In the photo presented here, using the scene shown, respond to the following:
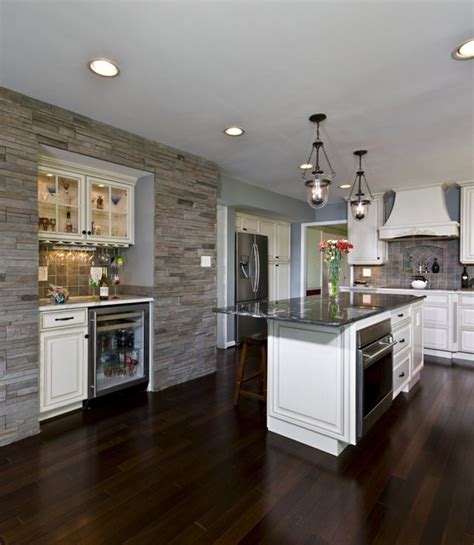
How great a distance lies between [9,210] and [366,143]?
313cm

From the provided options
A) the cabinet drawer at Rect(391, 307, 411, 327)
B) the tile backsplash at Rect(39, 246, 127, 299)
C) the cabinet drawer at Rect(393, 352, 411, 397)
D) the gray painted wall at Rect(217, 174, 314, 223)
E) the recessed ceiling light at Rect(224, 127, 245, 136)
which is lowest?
the cabinet drawer at Rect(393, 352, 411, 397)

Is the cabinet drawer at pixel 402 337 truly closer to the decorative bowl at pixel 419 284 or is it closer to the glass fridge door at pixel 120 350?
the decorative bowl at pixel 419 284

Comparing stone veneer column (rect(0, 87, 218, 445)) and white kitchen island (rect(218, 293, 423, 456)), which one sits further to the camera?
stone veneer column (rect(0, 87, 218, 445))

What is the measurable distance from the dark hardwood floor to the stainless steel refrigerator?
7.76 feet

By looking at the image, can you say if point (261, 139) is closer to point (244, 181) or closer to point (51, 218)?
point (244, 181)

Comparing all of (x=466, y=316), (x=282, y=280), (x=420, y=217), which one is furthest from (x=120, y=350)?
(x=420, y=217)

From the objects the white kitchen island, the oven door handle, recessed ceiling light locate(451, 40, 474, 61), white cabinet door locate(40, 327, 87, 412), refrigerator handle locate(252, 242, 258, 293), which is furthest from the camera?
refrigerator handle locate(252, 242, 258, 293)

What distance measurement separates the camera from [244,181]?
4.75 metres

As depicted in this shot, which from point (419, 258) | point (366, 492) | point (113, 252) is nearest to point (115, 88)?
point (113, 252)

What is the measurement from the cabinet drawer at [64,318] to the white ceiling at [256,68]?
1.61 metres

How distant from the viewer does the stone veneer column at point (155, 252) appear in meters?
2.34

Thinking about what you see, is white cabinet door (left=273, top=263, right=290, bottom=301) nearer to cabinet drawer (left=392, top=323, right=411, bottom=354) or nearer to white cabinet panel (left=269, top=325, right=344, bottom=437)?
cabinet drawer (left=392, top=323, right=411, bottom=354)

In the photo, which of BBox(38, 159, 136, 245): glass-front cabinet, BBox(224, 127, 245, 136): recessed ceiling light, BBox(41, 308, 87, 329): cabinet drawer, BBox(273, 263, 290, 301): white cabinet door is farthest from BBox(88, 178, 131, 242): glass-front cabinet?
BBox(273, 263, 290, 301): white cabinet door

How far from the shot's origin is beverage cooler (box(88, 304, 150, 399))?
2908 mm
